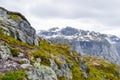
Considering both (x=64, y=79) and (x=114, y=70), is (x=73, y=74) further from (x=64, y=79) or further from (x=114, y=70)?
(x=114, y=70)

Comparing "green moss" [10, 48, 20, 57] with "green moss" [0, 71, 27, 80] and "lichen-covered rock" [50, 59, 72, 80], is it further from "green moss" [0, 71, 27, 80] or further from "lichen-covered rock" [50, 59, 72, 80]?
"green moss" [0, 71, 27, 80]

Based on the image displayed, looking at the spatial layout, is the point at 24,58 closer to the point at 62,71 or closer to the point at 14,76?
the point at 14,76

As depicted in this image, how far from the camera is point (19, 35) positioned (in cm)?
6850

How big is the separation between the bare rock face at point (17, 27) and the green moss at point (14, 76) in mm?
26020

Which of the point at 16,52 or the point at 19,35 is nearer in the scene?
the point at 16,52

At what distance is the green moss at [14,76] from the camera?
36656mm

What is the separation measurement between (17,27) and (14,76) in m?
34.4

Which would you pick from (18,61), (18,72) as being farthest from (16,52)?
(18,72)

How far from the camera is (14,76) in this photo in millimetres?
37312

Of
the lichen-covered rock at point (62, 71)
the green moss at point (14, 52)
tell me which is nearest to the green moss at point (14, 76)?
the green moss at point (14, 52)

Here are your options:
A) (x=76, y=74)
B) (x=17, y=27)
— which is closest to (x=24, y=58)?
(x=17, y=27)

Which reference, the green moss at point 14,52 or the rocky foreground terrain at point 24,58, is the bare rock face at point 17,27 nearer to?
the rocky foreground terrain at point 24,58

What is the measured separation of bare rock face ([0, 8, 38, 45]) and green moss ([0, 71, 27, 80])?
26020 mm

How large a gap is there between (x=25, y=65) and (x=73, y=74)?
1214 inches
